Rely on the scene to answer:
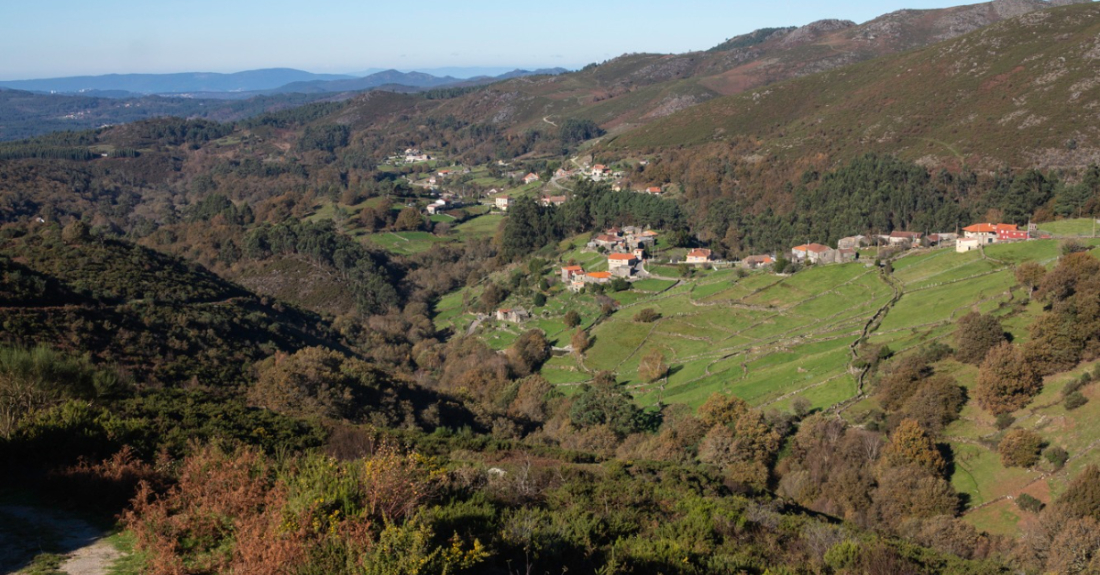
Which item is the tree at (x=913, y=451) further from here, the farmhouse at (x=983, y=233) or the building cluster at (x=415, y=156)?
the building cluster at (x=415, y=156)

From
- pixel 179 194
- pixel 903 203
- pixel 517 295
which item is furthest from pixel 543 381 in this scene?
pixel 179 194

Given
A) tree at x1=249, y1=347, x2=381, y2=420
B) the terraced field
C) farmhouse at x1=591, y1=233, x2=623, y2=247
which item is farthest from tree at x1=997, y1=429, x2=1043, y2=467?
farmhouse at x1=591, y1=233, x2=623, y2=247

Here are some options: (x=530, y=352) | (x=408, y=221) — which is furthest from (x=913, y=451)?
(x=408, y=221)

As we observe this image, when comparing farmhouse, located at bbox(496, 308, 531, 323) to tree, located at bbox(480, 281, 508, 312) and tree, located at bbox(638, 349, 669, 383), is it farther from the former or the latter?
tree, located at bbox(638, 349, 669, 383)

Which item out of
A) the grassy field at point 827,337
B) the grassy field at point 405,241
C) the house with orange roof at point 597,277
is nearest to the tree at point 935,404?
the grassy field at point 827,337

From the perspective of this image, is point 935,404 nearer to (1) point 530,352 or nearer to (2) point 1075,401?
(2) point 1075,401
